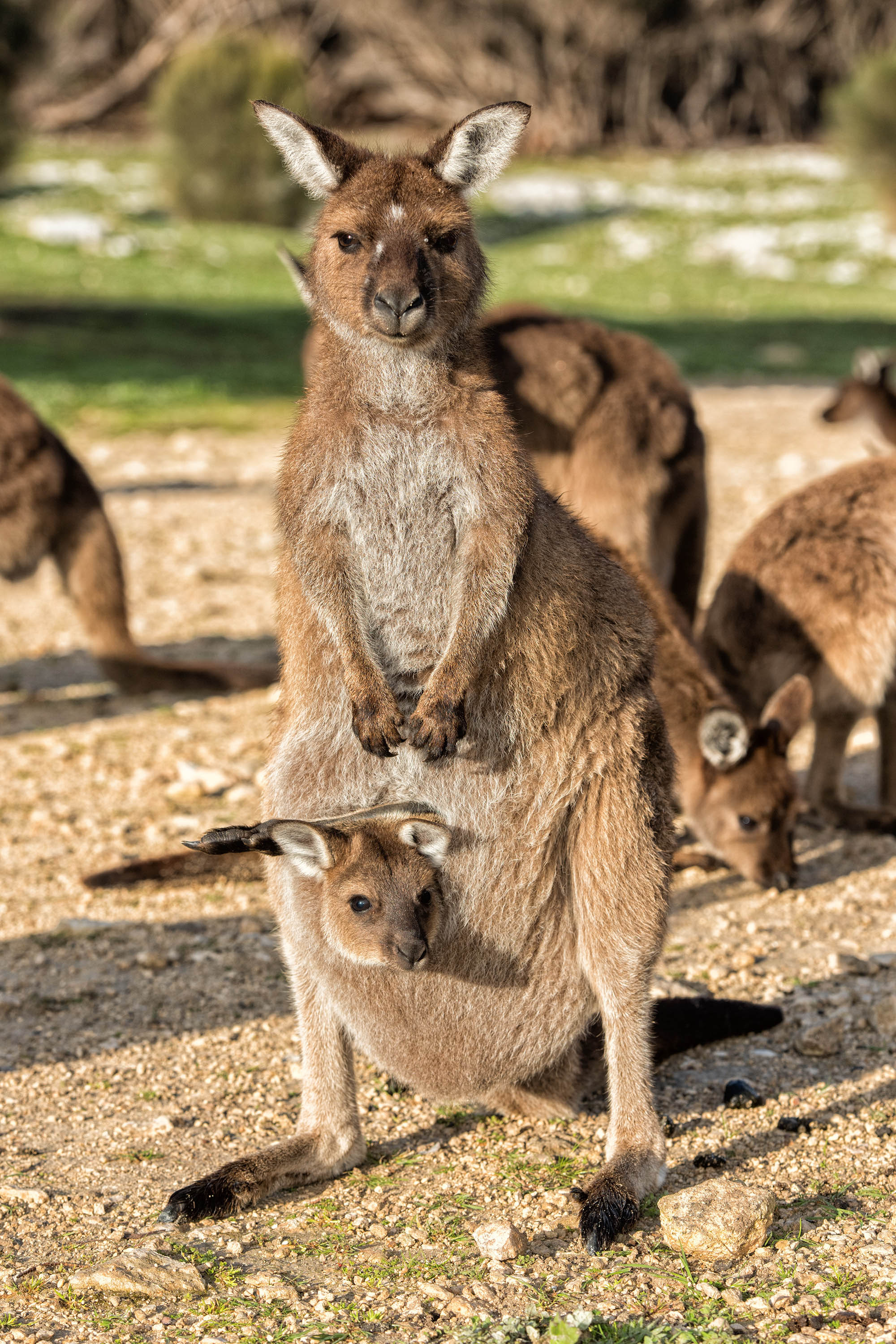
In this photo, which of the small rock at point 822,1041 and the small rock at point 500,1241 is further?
the small rock at point 822,1041

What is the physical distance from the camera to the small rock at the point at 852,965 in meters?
3.66

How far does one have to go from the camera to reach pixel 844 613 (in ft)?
15.1

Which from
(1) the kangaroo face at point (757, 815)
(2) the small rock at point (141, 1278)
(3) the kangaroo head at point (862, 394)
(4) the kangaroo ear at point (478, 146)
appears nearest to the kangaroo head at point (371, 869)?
(2) the small rock at point (141, 1278)

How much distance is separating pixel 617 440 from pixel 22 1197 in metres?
3.44

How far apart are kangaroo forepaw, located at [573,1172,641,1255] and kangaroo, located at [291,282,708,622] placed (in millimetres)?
2917

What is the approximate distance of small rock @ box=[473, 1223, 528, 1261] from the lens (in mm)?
2506

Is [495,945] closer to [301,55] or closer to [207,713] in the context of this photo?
[207,713]

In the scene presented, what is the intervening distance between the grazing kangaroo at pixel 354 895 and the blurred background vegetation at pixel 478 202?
8206 millimetres

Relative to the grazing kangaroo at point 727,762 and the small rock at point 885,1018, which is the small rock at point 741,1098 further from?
the grazing kangaroo at point 727,762

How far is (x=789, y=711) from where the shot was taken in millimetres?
4344

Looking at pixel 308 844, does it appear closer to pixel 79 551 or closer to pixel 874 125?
pixel 79 551

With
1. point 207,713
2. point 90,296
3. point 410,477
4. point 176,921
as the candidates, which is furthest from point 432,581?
point 90,296

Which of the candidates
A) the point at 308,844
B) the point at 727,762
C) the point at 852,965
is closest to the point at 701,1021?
the point at 852,965

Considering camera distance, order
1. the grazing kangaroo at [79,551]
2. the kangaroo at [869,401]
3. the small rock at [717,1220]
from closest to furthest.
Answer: the small rock at [717,1220] < the grazing kangaroo at [79,551] < the kangaroo at [869,401]
